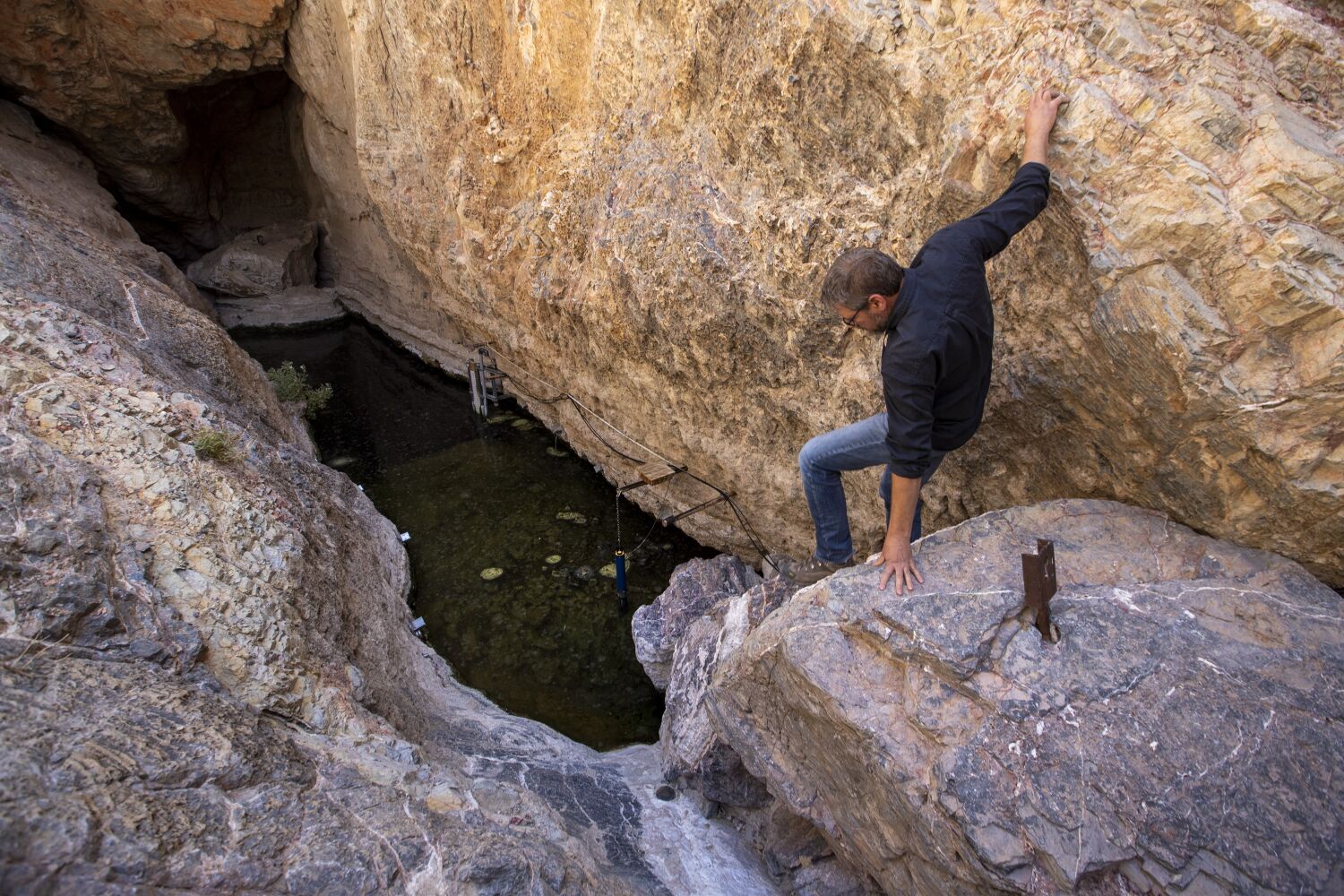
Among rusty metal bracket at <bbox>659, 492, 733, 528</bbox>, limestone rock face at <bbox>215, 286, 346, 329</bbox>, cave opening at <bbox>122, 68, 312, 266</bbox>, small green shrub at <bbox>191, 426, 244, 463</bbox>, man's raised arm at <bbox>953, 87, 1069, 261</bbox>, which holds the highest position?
cave opening at <bbox>122, 68, 312, 266</bbox>

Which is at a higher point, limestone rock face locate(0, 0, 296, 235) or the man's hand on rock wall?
limestone rock face locate(0, 0, 296, 235)

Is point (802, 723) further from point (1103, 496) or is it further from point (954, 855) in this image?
point (1103, 496)

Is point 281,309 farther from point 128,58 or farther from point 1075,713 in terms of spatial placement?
point 1075,713

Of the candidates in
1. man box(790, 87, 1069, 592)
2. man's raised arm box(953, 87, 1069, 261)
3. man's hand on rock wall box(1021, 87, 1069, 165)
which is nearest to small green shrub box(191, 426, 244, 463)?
man box(790, 87, 1069, 592)

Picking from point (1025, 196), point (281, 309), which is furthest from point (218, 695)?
point (281, 309)

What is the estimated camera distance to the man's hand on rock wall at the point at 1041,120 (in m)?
2.70

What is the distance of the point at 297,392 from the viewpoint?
8266 millimetres

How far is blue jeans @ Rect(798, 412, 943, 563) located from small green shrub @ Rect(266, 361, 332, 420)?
21.3 feet

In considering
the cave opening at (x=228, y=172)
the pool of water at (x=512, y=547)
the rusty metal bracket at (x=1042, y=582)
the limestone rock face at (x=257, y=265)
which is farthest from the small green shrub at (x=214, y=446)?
the cave opening at (x=228, y=172)

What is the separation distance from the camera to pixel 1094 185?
2656mm

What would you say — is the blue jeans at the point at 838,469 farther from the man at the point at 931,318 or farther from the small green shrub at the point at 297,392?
the small green shrub at the point at 297,392

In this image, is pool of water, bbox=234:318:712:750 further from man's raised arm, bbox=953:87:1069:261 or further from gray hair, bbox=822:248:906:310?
man's raised arm, bbox=953:87:1069:261

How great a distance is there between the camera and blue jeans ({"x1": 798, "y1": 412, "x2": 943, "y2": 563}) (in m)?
3.07

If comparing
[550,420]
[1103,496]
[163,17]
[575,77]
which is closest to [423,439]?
[550,420]
